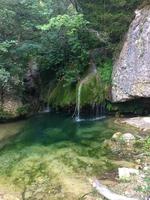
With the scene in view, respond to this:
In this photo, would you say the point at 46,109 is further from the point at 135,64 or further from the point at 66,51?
the point at 135,64

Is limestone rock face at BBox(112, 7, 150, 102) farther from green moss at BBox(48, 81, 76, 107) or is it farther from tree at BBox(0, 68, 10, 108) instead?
tree at BBox(0, 68, 10, 108)

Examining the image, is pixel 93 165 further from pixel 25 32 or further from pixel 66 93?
pixel 25 32

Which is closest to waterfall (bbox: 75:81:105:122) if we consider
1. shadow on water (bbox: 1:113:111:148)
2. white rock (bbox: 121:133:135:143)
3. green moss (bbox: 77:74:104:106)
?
green moss (bbox: 77:74:104:106)

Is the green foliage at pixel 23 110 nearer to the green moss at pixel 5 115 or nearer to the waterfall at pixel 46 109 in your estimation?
the green moss at pixel 5 115

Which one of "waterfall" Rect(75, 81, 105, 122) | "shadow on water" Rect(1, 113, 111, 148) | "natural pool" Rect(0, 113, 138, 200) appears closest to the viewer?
"natural pool" Rect(0, 113, 138, 200)

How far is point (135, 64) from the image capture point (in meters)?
12.4

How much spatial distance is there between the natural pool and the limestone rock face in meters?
1.33

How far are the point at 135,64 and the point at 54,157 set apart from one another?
5.15 meters

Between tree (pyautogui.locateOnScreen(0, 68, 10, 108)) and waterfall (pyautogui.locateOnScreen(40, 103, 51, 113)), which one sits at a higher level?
tree (pyautogui.locateOnScreen(0, 68, 10, 108))

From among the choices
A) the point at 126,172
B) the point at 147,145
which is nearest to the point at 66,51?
the point at 147,145

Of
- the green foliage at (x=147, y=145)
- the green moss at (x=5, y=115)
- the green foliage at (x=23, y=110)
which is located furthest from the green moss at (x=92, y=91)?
the green foliage at (x=147, y=145)

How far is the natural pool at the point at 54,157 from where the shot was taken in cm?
730

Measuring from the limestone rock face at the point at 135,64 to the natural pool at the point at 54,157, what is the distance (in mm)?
1326

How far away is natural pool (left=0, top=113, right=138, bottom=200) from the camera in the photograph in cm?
730
